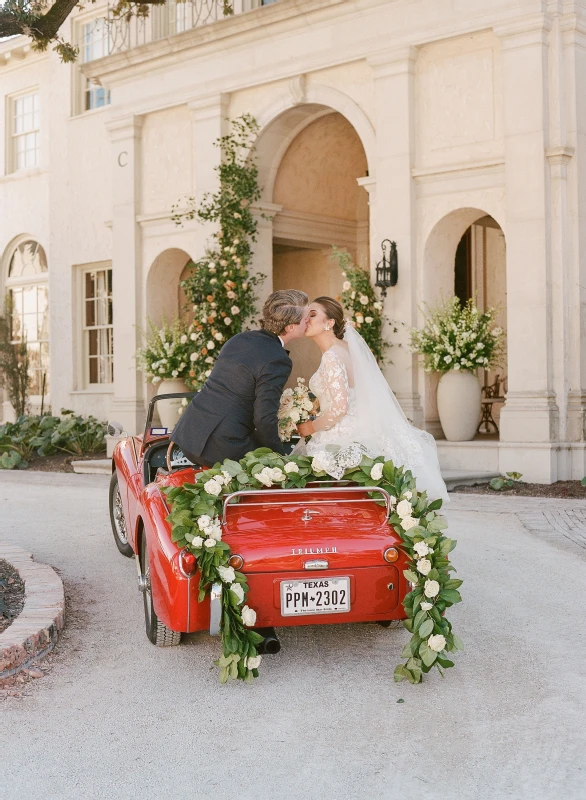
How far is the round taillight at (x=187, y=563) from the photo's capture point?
4555 millimetres

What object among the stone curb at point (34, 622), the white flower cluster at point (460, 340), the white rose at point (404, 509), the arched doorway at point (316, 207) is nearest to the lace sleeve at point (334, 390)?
the white rose at point (404, 509)

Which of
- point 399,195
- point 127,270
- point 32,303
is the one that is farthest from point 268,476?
point 32,303

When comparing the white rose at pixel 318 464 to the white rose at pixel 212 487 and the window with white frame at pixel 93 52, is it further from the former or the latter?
the window with white frame at pixel 93 52

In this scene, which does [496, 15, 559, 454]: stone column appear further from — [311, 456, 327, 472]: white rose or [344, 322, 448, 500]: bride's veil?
[311, 456, 327, 472]: white rose

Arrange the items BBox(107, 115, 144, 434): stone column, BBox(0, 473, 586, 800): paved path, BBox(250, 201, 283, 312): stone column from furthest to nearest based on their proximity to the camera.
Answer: BBox(107, 115, 144, 434): stone column → BBox(250, 201, 283, 312): stone column → BBox(0, 473, 586, 800): paved path

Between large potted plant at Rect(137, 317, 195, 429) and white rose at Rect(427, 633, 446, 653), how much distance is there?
10840mm

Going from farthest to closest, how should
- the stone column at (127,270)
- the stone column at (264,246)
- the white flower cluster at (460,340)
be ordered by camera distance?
the stone column at (127,270), the stone column at (264,246), the white flower cluster at (460,340)

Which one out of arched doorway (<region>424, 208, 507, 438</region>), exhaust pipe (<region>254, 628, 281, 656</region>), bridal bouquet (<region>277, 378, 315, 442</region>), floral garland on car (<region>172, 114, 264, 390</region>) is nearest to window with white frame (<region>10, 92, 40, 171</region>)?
floral garland on car (<region>172, 114, 264, 390</region>)

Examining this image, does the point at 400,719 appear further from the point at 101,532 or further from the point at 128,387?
the point at 128,387

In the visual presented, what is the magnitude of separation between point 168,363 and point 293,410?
387 inches

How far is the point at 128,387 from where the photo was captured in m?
16.5

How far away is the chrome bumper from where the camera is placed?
4.46 metres

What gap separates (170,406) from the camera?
Result: 15.3 m

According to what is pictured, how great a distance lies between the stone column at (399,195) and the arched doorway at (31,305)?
9927mm
